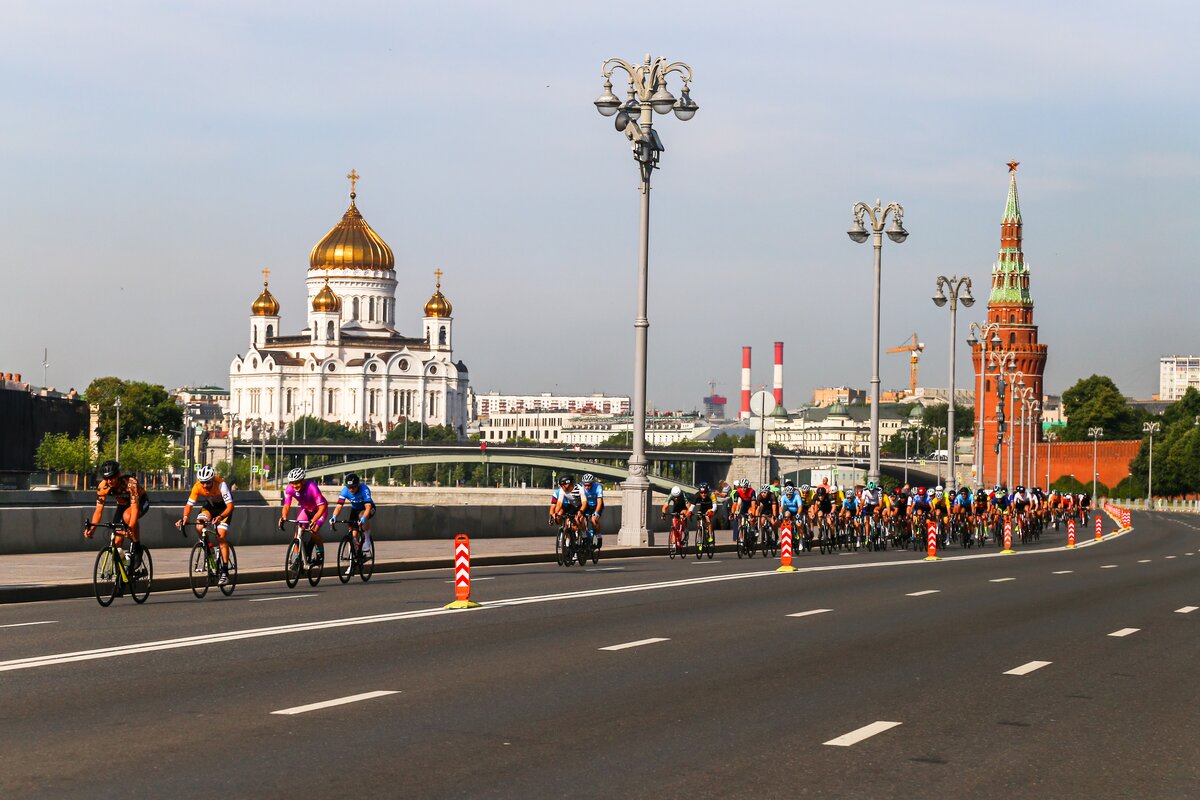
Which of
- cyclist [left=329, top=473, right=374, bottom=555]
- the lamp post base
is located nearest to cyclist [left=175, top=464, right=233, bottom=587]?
cyclist [left=329, top=473, right=374, bottom=555]

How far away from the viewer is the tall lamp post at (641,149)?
3219 cm

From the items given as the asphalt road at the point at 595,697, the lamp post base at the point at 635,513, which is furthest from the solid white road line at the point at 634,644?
the lamp post base at the point at 635,513

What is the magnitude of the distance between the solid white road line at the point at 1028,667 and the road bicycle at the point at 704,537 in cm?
1874

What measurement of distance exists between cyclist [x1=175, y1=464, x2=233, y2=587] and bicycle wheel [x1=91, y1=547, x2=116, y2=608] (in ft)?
2.61

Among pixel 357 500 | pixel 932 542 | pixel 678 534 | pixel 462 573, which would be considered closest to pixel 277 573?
pixel 357 500

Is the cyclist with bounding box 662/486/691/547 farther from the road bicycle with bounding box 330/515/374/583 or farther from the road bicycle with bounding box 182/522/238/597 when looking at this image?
the road bicycle with bounding box 182/522/238/597

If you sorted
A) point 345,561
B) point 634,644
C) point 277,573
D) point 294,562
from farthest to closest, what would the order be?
point 277,573, point 345,561, point 294,562, point 634,644

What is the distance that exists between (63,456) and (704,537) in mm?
89042

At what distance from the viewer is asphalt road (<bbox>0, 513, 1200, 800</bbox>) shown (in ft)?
28.0

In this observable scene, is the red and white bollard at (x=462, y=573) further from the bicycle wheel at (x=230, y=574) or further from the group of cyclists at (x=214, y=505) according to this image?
the bicycle wheel at (x=230, y=574)

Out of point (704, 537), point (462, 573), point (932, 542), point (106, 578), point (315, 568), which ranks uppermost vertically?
point (462, 573)

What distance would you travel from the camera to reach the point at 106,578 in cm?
1814

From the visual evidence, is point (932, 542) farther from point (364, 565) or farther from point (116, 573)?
point (116, 573)

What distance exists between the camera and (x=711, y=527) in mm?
33375
